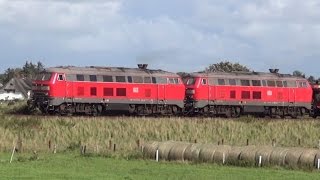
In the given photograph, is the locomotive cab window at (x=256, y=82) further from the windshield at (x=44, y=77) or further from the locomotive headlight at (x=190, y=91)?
the windshield at (x=44, y=77)

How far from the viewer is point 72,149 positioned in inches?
1591

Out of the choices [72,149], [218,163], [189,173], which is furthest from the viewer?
[72,149]

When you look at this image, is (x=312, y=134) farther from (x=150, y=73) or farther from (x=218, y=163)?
(x=218, y=163)

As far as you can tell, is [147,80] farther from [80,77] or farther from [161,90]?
[80,77]

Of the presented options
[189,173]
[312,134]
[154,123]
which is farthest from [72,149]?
[312,134]

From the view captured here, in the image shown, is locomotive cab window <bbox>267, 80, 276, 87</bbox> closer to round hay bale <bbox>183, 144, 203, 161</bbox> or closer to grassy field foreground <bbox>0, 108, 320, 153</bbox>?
grassy field foreground <bbox>0, 108, 320, 153</bbox>

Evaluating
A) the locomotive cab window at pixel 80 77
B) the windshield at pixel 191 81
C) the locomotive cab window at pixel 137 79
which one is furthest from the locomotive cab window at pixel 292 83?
the locomotive cab window at pixel 80 77

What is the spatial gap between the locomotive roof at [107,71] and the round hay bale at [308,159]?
26.1 m

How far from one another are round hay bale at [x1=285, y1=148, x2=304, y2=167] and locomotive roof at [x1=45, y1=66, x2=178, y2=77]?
25.4 metres

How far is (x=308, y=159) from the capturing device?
29906 mm

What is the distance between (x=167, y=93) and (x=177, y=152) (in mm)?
21909

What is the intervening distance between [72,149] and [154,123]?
344 inches

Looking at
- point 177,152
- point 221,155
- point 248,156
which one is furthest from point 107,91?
point 248,156

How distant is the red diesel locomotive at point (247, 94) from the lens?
2245 inches
